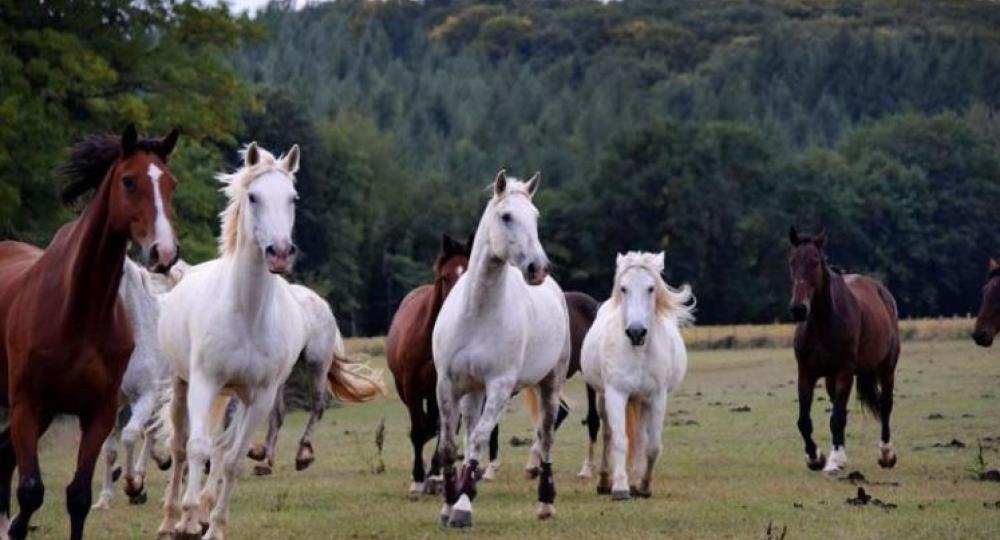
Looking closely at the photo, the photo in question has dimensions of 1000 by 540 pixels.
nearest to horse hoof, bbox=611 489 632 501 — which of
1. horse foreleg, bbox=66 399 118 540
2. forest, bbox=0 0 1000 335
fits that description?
forest, bbox=0 0 1000 335

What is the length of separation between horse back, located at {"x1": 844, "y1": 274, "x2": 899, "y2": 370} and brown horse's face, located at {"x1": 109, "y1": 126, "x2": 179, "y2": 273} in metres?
10.2

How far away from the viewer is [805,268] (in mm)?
17297

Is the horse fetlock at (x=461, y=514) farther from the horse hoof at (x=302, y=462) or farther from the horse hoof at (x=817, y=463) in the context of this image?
the horse hoof at (x=817, y=463)

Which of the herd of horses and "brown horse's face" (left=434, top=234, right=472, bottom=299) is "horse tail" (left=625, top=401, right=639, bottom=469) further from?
"brown horse's face" (left=434, top=234, right=472, bottom=299)

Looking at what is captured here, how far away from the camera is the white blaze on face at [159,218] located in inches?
364

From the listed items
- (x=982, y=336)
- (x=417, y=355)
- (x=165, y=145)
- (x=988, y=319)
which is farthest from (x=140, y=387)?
(x=988, y=319)

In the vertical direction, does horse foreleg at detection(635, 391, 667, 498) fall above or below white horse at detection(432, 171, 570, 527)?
below

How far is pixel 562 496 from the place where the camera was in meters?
14.9

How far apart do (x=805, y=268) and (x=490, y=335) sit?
5.44m

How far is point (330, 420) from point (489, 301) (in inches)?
741

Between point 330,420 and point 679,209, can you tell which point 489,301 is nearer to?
point 330,420

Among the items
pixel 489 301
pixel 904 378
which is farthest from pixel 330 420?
pixel 489 301

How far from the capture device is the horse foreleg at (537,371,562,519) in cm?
1277

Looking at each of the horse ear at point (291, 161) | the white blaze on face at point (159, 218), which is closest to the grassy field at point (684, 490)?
the horse ear at point (291, 161)
